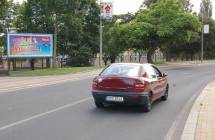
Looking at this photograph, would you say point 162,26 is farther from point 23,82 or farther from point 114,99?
point 114,99

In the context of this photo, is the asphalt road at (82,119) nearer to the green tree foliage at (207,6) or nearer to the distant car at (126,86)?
the distant car at (126,86)

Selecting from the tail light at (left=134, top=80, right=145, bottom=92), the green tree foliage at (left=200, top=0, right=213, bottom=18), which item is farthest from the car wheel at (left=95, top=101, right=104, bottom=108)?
the green tree foliage at (left=200, top=0, right=213, bottom=18)

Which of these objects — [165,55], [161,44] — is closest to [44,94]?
[161,44]

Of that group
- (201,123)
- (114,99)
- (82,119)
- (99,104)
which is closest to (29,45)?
(99,104)

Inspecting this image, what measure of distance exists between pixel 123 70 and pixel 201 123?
12.0 ft

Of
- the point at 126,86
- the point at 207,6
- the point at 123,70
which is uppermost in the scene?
the point at 207,6

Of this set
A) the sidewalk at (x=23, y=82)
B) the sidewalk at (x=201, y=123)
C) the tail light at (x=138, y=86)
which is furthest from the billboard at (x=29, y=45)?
the tail light at (x=138, y=86)

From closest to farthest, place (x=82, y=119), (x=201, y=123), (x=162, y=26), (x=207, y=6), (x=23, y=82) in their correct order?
(x=201, y=123)
(x=82, y=119)
(x=23, y=82)
(x=162, y=26)
(x=207, y=6)

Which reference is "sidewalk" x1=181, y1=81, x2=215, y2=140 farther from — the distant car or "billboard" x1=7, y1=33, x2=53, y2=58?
"billboard" x1=7, y1=33, x2=53, y2=58

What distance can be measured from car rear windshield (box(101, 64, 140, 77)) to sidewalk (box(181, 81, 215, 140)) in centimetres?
200

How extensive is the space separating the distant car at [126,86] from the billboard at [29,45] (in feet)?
72.4

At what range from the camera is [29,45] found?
3659 cm

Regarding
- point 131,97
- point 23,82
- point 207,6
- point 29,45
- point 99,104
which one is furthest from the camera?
point 207,6

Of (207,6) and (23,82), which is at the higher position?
(207,6)
